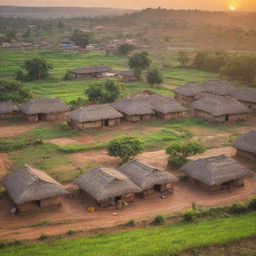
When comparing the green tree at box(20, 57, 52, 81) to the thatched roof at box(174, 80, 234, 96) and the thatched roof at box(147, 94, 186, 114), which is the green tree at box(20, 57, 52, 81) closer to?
the thatched roof at box(174, 80, 234, 96)

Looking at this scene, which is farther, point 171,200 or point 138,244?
point 171,200

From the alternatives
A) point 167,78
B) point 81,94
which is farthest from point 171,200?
point 167,78

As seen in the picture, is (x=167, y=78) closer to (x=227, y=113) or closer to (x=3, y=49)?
(x=227, y=113)

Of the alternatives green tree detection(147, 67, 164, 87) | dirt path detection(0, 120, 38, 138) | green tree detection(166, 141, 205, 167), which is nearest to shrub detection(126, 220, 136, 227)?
green tree detection(166, 141, 205, 167)

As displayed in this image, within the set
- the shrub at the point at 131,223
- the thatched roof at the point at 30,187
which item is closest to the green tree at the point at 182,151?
the shrub at the point at 131,223

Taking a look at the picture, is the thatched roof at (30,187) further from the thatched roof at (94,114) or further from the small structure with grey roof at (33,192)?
the thatched roof at (94,114)

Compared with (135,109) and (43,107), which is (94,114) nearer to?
(135,109)
